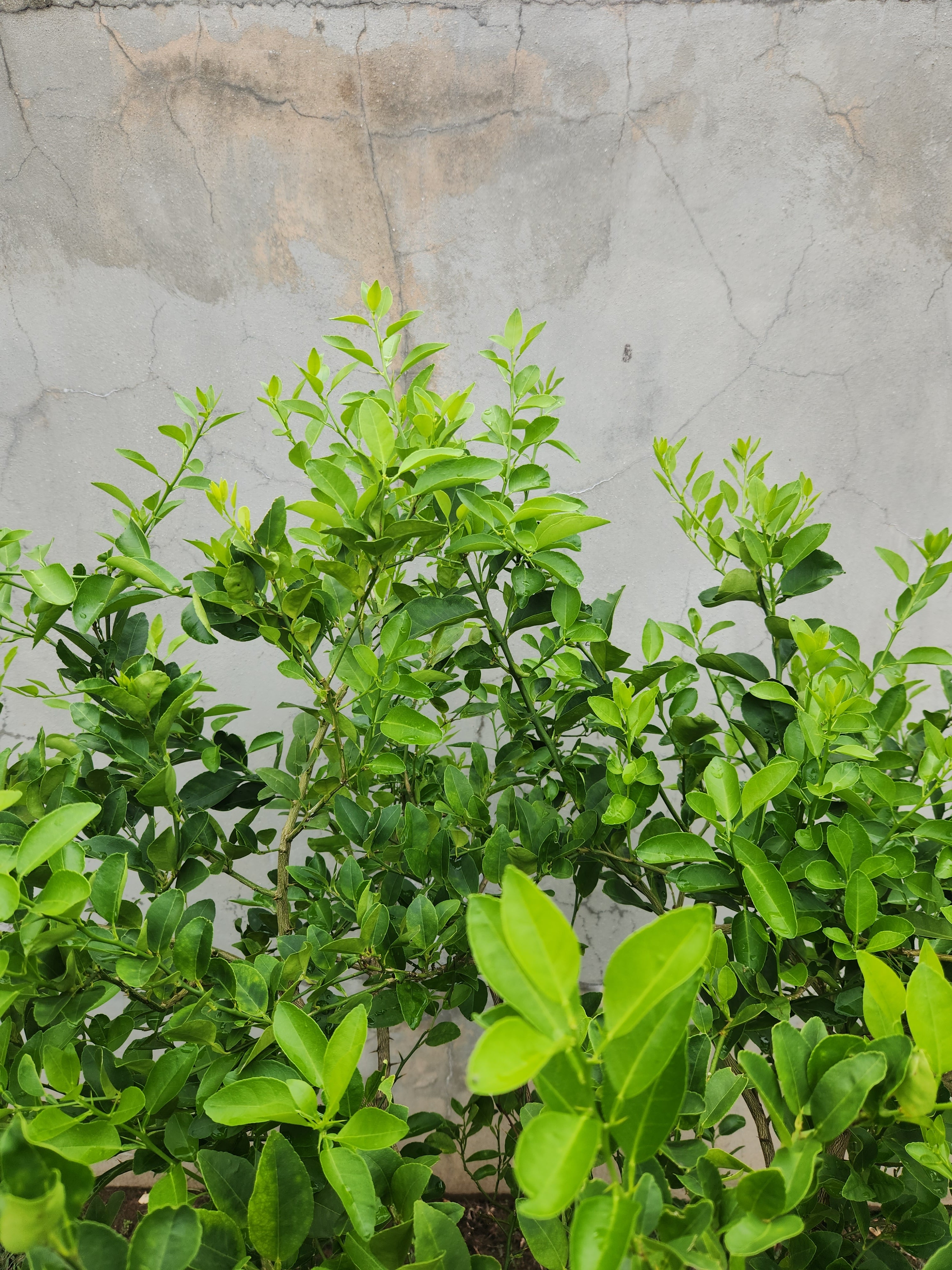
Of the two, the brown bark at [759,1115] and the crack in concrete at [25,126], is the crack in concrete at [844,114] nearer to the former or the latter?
the crack in concrete at [25,126]

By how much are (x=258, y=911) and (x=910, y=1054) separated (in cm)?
69

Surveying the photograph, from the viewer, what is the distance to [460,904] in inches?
24.1

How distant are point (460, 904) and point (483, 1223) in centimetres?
92

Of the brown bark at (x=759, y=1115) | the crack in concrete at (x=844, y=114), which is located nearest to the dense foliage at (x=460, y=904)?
the brown bark at (x=759, y=1115)

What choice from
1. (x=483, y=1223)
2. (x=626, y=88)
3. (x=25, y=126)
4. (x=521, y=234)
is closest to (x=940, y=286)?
(x=626, y=88)

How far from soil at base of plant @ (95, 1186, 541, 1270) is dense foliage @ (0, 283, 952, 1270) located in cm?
31

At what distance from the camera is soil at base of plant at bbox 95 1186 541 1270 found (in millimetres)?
1017

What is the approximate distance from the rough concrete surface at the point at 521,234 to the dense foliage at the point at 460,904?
566mm

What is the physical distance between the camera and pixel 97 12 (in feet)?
3.93

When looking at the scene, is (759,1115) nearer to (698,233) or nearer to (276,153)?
(698,233)

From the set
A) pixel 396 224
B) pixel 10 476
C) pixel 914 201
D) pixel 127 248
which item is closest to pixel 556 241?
pixel 396 224

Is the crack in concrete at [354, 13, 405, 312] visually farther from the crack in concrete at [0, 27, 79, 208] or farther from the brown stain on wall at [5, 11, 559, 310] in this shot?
the crack in concrete at [0, 27, 79, 208]

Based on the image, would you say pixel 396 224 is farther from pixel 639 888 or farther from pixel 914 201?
pixel 639 888

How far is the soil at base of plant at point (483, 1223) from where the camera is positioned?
1017mm
